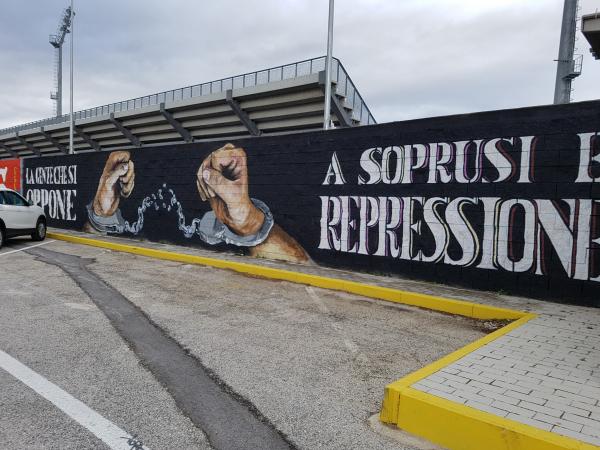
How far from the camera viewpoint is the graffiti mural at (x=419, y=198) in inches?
273

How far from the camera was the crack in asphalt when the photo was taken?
313cm

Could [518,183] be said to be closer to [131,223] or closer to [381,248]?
[381,248]

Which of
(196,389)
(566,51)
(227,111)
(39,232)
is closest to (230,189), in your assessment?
(39,232)

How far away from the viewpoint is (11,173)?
68.5 feet

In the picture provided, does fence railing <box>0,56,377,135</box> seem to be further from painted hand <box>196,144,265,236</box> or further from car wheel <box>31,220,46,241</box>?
car wheel <box>31,220,46,241</box>

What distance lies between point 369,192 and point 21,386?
685cm

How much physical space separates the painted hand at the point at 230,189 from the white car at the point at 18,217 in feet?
17.7

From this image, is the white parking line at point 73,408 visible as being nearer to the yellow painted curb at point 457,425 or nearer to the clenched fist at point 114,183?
the yellow painted curb at point 457,425

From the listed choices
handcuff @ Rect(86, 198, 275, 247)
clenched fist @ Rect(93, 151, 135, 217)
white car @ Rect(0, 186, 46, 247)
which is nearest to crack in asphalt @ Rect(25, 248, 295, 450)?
handcuff @ Rect(86, 198, 275, 247)

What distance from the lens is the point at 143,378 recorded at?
13.3ft

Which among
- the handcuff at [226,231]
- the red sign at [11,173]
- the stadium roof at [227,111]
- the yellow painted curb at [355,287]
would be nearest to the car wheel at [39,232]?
the handcuff at [226,231]

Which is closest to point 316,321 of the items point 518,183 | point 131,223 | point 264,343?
point 264,343

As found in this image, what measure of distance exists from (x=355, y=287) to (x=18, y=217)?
1059 centimetres

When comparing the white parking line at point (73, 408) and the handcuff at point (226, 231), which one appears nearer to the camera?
the white parking line at point (73, 408)
